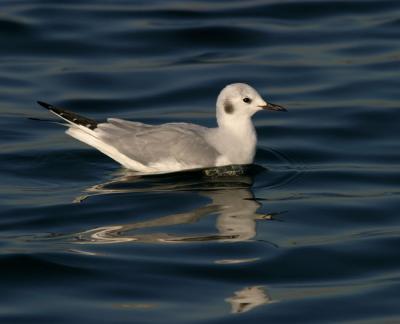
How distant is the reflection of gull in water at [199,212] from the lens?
11688mm

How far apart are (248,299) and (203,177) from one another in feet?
11.7

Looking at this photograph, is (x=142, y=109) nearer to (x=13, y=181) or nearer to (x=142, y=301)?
(x=13, y=181)

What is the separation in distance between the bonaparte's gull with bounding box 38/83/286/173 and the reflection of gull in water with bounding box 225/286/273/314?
10.8ft

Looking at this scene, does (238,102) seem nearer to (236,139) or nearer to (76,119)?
(236,139)

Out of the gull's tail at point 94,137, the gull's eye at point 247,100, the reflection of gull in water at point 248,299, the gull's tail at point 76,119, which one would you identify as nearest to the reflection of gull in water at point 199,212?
the gull's tail at point 94,137

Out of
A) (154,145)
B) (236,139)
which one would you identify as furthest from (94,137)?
(236,139)

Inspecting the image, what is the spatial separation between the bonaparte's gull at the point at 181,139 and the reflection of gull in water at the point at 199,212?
0.56 ft

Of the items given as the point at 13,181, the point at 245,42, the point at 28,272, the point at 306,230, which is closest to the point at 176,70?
the point at 245,42

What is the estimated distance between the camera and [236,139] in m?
13.8

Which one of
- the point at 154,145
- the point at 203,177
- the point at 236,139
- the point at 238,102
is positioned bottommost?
the point at 203,177

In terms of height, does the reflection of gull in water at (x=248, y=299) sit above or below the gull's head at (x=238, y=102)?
below

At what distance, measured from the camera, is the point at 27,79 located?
1789cm

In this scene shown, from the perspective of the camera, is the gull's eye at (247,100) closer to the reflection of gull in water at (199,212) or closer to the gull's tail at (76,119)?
the reflection of gull in water at (199,212)

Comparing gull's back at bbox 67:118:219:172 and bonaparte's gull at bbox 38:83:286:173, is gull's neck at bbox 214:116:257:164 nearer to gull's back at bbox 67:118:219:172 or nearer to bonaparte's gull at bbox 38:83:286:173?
bonaparte's gull at bbox 38:83:286:173
